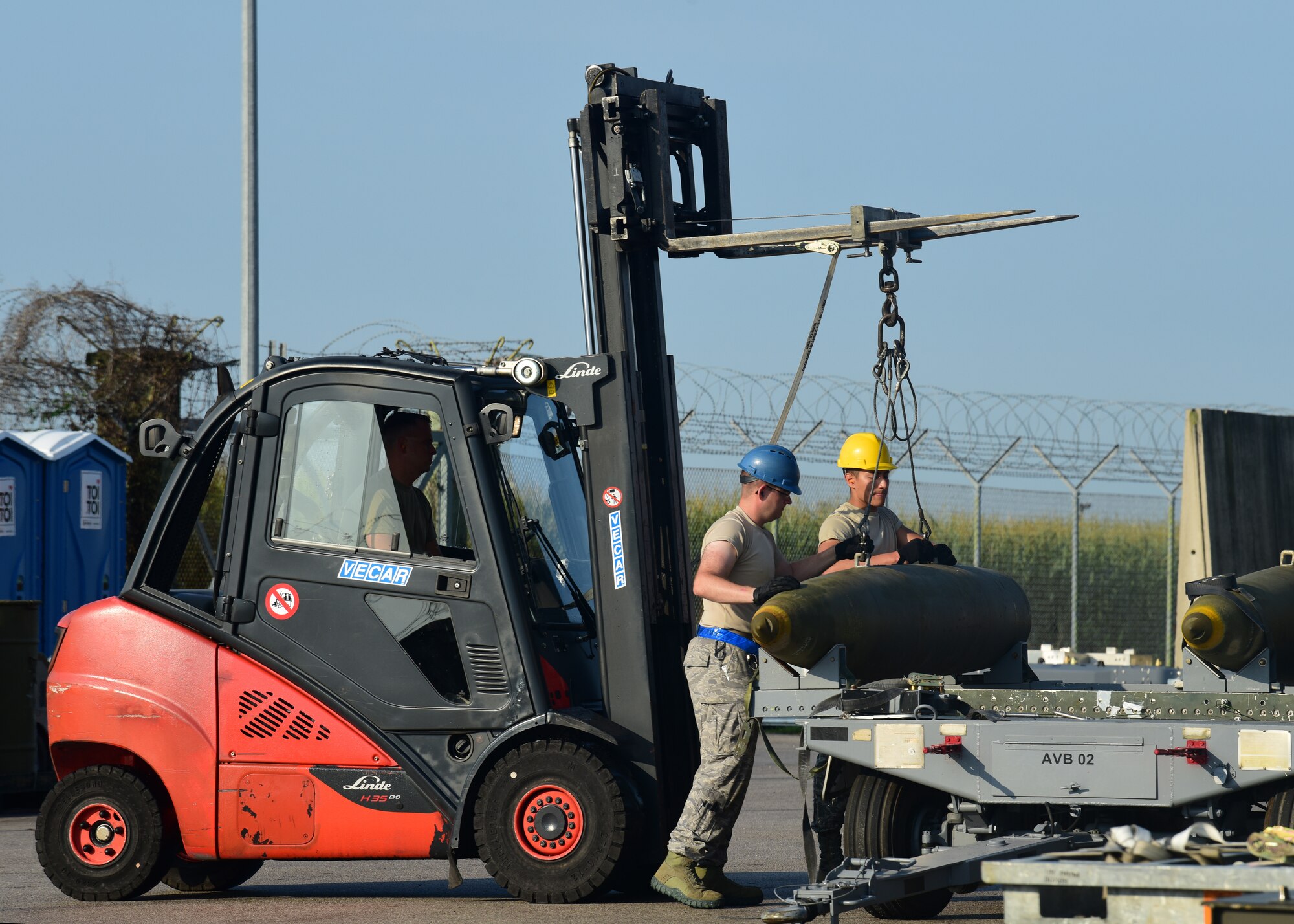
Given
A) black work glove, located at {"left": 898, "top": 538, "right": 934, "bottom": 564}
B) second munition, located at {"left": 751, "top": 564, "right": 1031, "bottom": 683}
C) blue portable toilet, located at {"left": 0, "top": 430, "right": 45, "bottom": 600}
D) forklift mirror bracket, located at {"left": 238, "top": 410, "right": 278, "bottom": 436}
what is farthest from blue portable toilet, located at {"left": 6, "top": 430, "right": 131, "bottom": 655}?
second munition, located at {"left": 751, "top": 564, "right": 1031, "bottom": 683}

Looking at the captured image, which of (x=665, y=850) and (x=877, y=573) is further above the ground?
(x=877, y=573)

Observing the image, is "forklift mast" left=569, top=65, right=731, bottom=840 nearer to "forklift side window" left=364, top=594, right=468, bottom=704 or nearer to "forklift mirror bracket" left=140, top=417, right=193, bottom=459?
"forklift side window" left=364, top=594, right=468, bottom=704

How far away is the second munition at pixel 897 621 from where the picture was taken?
24.6 ft

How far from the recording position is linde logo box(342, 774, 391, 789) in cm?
814

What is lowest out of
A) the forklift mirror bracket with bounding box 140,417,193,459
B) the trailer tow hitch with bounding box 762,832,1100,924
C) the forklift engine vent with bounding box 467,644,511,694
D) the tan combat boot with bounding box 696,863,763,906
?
the tan combat boot with bounding box 696,863,763,906

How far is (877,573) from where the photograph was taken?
794 centimetres

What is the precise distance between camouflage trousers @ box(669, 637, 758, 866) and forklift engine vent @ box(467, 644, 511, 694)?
82cm

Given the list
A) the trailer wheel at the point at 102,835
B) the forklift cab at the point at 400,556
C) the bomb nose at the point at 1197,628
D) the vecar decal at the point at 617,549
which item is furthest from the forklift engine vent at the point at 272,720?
the bomb nose at the point at 1197,628

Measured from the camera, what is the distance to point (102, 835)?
8.59 meters

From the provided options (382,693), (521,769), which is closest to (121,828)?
(382,693)

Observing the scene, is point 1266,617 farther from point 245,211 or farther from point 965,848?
point 245,211

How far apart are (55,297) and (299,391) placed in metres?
9.53

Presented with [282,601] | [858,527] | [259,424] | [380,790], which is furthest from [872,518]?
[259,424]

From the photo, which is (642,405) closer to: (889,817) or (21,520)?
(889,817)
